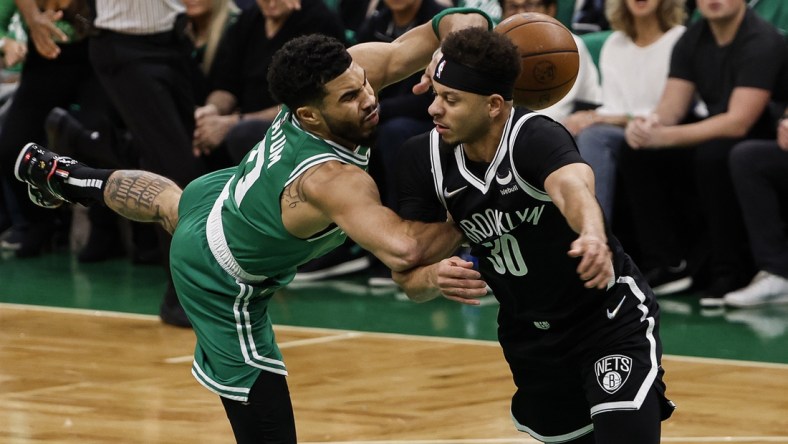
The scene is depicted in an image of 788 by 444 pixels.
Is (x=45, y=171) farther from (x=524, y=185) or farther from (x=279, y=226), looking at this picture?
(x=524, y=185)

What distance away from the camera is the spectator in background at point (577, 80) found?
8.22m

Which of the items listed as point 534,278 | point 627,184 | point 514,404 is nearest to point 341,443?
point 514,404

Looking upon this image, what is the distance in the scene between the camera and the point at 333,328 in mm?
7340

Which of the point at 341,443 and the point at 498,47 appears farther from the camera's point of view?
the point at 341,443

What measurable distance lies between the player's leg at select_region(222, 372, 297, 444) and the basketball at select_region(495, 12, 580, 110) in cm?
120

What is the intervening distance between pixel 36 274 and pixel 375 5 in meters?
2.87

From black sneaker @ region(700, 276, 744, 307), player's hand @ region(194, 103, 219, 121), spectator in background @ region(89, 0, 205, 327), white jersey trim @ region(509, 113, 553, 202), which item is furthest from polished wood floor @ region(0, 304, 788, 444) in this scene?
player's hand @ region(194, 103, 219, 121)

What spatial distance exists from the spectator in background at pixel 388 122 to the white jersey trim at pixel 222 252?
3945 millimetres

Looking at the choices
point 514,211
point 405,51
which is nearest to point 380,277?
point 405,51

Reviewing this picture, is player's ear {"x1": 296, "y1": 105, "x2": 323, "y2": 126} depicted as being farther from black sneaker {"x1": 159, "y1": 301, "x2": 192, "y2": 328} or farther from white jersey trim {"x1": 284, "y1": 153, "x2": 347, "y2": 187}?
black sneaker {"x1": 159, "y1": 301, "x2": 192, "y2": 328}

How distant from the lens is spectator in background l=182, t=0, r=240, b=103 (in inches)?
369

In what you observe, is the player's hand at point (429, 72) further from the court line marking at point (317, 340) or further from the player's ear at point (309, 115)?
the court line marking at point (317, 340)

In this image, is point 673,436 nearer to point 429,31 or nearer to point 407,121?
point 429,31

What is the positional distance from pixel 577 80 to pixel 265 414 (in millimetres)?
4499
